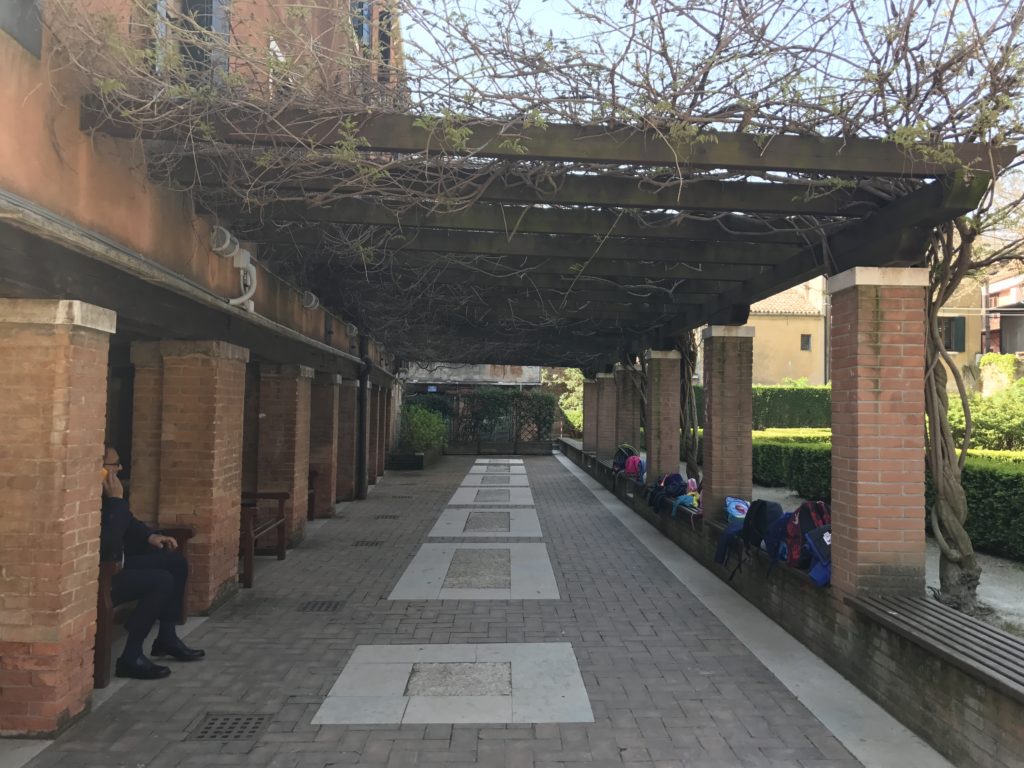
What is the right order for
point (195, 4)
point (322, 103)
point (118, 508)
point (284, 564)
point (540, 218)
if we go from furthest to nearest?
point (284, 564) → point (540, 218) → point (195, 4) → point (118, 508) → point (322, 103)

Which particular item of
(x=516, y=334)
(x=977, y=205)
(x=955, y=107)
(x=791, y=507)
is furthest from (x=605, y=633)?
(x=516, y=334)

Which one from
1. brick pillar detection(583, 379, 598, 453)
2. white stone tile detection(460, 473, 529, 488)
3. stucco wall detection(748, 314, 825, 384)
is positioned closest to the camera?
white stone tile detection(460, 473, 529, 488)

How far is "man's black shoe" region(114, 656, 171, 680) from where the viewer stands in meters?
4.51

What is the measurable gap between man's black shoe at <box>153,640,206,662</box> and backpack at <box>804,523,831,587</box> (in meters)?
4.20

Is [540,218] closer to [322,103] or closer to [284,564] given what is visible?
[322,103]

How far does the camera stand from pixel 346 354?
11.0 meters

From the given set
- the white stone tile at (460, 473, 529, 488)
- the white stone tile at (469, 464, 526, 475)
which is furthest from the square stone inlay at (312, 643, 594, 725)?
the white stone tile at (469, 464, 526, 475)

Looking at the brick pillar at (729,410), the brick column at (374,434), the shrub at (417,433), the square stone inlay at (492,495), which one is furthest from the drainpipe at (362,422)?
the shrub at (417,433)

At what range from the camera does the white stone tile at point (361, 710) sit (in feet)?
13.0

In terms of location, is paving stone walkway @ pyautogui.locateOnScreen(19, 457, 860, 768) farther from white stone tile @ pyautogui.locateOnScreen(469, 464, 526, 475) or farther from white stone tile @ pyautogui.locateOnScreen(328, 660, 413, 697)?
white stone tile @ pyautogui.locateOnScreen(469, 464, 526, 475)

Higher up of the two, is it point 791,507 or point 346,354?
point 346,354

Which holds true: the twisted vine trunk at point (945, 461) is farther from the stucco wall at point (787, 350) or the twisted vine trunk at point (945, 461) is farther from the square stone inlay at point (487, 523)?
the stucco wall at point (787, 350)

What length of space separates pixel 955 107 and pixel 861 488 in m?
2.28

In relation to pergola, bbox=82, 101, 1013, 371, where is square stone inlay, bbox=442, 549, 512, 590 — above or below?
below
